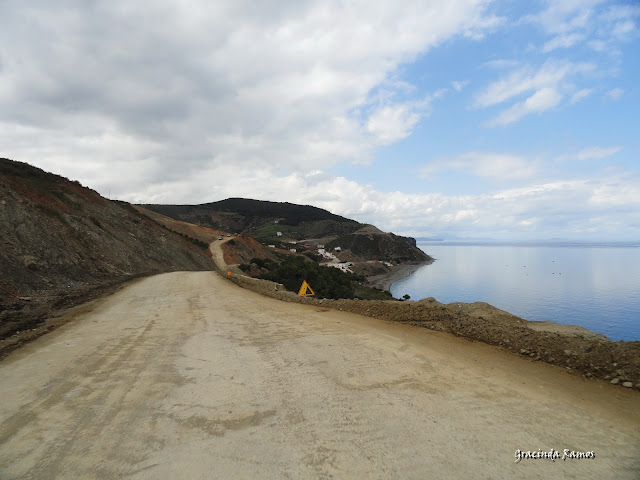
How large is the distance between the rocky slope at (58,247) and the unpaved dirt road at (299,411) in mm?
4973

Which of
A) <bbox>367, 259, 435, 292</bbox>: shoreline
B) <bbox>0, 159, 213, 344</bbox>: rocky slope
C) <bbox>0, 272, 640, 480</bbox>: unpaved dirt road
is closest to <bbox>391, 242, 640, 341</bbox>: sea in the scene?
<bbox>367, 259, 435, 292</bbox>: shoreline

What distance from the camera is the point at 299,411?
407cm

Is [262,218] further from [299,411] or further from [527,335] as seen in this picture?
[299,411]

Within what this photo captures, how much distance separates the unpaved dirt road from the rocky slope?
4973 millimetres

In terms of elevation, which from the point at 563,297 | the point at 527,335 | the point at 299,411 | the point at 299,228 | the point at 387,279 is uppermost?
the point at 299,228

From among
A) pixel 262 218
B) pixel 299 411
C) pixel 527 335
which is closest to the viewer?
pixel 299 411

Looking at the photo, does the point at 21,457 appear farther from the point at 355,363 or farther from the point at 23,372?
the point at 355,363

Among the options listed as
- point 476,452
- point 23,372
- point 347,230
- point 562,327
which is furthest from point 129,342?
point 347,230

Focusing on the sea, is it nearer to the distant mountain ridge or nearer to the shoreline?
the shoreline

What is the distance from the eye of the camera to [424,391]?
4.74 meters

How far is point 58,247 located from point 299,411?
22.0m

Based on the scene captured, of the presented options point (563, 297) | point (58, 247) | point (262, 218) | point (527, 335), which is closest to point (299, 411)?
point (527, 335)

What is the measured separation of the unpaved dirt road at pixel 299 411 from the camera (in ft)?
10.2

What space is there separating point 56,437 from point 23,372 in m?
2.85
